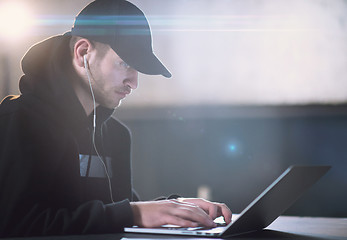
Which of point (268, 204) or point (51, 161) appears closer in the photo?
point (268, 204)

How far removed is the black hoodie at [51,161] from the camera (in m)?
0.76

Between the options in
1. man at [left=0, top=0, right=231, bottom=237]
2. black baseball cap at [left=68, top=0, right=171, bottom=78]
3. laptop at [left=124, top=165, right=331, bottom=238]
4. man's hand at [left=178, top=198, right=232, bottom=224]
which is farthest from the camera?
black baseball cap at [left=68, top=0, right=171, bottom=78]

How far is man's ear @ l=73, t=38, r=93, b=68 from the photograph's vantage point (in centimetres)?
108

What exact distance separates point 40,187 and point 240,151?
1.64 metres

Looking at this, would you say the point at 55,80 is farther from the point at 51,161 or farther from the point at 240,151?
the point at 240,151

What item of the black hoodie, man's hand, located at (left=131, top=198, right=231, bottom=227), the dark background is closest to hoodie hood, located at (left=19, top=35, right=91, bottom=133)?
the black hoodie

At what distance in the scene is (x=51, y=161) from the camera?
872 mm

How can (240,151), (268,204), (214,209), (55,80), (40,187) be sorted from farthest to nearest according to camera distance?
1. (240,151)
2. (55,80)
3. (214,209)
4. (40,187)
5. (268,204)

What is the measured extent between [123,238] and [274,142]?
5.73ft

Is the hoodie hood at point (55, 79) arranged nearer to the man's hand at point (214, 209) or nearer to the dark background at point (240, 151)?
the man's hand at point (214, 209)

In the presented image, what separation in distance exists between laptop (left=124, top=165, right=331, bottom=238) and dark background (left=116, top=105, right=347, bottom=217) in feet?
5.05

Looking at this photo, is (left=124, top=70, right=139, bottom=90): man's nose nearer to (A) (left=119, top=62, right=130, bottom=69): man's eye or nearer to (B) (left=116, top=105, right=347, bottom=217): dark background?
(A) (left=119, top=62, right=130, bottom=69): man's eye

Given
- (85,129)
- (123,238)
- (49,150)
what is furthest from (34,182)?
(85,129)

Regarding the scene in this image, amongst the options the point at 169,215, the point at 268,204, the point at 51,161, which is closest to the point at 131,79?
the point at 51,161
